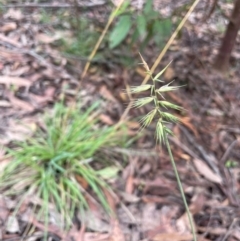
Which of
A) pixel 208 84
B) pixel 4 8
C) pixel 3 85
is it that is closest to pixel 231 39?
pixel 208 84

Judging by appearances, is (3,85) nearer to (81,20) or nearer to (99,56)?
(99,56)

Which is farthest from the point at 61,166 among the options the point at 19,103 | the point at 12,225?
the point at 19,103

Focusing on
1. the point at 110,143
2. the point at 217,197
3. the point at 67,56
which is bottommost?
the point at 217,197

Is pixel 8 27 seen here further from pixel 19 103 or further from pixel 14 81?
pixel 19 103

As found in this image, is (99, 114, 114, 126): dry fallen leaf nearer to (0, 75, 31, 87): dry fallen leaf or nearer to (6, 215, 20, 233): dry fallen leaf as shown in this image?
(0, 75, 31, 87): dry fallen leaf

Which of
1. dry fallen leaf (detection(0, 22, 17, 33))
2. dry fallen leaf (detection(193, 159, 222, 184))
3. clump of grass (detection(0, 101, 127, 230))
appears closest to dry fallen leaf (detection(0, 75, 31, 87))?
clump of grass (detection(0, 101, 127, 230))

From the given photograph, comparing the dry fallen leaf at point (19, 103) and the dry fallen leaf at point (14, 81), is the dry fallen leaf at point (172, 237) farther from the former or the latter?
the dry fallen leaf at point (14, 81)

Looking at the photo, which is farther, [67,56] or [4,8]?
[4,8]
